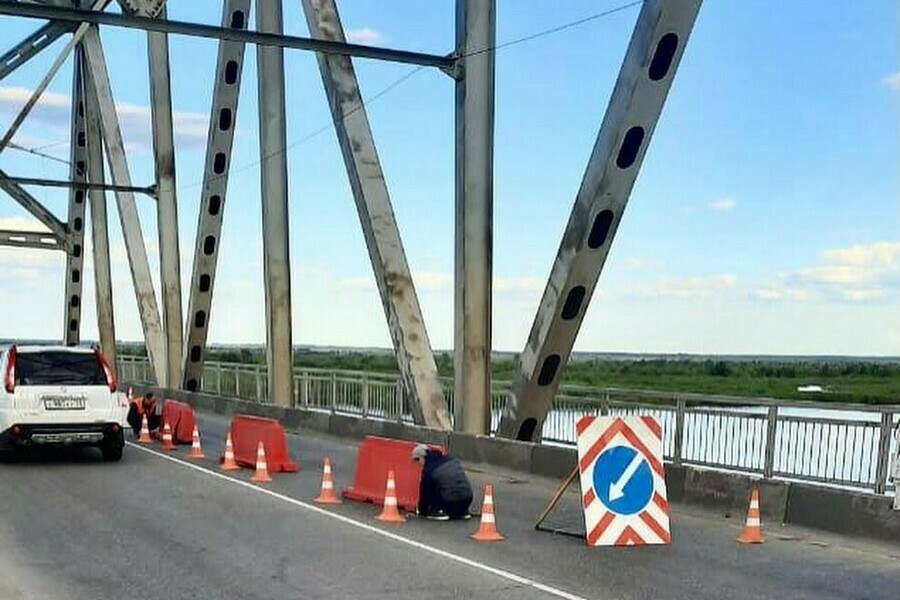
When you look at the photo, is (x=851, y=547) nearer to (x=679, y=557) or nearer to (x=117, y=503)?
(x=679, y=557)

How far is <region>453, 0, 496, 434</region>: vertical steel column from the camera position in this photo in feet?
50.6

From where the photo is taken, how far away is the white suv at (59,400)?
45.9 ft

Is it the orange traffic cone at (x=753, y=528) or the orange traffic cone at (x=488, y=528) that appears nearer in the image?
the orange traffic cone at (x=488, y=528)

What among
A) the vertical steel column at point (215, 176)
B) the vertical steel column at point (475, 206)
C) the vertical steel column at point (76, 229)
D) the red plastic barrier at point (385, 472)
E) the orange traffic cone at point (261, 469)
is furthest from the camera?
the vertical steel column at point (76, 229)

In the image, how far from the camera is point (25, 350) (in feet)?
48.1

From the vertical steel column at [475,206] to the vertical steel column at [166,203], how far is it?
588 inches

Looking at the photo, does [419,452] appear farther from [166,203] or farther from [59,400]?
[166,203]

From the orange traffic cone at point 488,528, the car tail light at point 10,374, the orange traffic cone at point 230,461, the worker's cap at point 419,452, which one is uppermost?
the car tail light at point 10,374

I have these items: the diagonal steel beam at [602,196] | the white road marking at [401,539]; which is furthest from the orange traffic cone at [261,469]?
the diagonal steel beam at [602,196]

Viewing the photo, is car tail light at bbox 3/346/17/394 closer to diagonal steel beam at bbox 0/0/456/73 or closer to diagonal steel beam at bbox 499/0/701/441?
diagonal steel beam at bbox 0/0/456/73

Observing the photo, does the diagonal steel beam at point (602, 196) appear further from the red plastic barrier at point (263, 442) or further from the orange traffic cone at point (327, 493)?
the orange traffic cone at point (327, 493)

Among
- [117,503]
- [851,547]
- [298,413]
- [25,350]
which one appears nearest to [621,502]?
[851,547]

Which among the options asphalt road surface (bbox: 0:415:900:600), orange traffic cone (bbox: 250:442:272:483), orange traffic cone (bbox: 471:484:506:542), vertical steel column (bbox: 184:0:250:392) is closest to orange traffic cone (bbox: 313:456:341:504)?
asphalt road surface (bbox: 0:415:900:600)

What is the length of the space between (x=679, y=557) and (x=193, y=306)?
1952 cm
